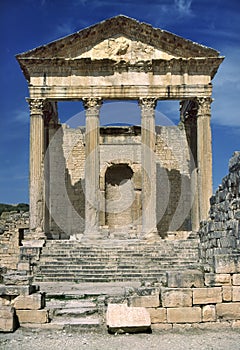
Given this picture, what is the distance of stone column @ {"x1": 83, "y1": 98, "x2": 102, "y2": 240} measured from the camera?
20.7 metres

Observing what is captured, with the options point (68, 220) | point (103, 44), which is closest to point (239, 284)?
point (103, 44)

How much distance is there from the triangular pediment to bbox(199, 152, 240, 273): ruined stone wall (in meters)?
10.2

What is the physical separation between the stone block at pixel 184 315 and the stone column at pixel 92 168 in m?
12.0

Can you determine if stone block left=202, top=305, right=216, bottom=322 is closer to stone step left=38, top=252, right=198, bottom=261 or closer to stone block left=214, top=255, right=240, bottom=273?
stone block left=214, top=255, right=240, bottom=273

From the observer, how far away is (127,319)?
25.8 ft

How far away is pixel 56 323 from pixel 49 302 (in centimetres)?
239

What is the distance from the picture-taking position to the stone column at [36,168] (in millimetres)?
20781

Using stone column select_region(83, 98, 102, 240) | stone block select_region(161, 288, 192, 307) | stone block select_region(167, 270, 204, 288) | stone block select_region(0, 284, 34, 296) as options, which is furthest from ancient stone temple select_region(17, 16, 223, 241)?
stone block select_region(161, 288, 192, 307)

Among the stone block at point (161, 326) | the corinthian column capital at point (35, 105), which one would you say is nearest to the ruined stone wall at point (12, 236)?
the corinthian column capital at point (35, 105)

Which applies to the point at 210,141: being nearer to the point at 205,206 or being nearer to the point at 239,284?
the point at 205,206

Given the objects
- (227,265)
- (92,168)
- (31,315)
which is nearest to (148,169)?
(92,168)

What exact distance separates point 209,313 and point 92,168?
1335 centimetres

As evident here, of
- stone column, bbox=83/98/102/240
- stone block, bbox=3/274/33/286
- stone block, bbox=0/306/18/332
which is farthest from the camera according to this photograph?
stone column, bbox=83/98/102/240

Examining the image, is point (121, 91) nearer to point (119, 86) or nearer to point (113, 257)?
point (119, 86)
